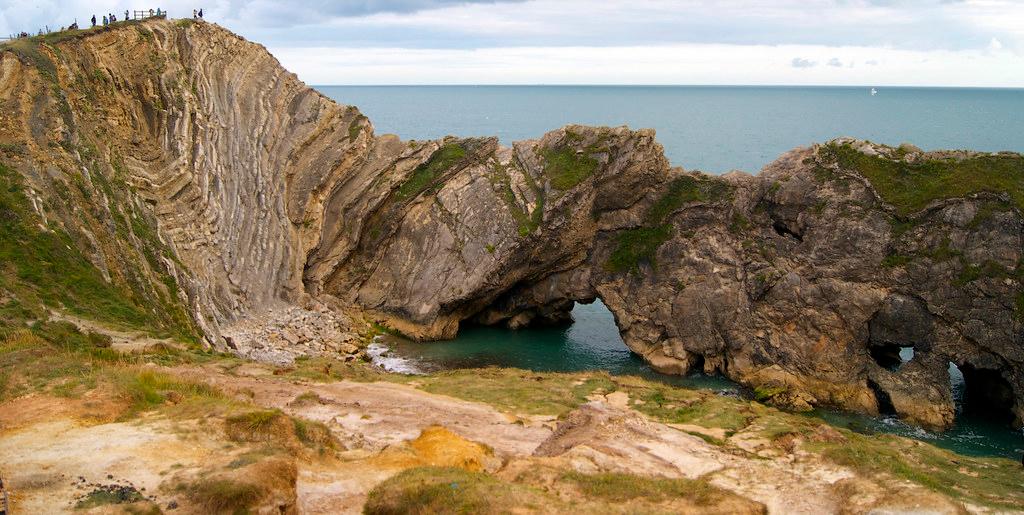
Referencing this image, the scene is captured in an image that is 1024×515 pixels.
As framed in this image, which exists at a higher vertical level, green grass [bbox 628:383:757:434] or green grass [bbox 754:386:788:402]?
green grass [bbox 628:383:757:434]

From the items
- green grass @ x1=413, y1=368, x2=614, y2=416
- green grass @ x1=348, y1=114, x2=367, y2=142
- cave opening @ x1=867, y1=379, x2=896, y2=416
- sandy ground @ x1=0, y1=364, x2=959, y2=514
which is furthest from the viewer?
green grass @ x1=348, y1=114, x2=367, y2=142

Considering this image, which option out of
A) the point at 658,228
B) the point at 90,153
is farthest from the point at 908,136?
the point at 90,153

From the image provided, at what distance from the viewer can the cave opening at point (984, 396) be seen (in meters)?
45.2

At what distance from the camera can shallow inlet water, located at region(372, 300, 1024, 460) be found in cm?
4278

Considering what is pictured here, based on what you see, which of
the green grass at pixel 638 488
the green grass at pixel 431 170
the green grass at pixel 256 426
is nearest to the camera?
the green grass at pixel 638 488

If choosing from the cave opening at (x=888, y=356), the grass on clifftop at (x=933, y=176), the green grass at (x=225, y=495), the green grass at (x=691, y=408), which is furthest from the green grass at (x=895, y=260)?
the green grass at (x=225, y=495)

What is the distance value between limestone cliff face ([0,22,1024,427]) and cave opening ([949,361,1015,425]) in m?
0.20

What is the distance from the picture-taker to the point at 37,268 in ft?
116

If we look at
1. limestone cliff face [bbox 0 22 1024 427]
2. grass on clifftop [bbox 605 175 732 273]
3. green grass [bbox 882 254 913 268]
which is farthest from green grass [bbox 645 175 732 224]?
green grass [bbox 882 254 913 268]

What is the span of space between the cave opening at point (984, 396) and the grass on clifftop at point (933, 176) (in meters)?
9.80

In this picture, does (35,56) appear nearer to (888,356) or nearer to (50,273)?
(50,273)

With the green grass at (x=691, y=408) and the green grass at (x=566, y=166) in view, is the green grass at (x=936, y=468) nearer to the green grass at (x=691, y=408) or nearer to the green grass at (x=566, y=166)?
the green grass at (x=691, y=408)

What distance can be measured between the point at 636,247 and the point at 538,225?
6.89 meters

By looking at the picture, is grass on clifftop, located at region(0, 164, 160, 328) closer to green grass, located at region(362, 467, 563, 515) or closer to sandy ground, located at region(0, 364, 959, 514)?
sandy ground, located at region(0, 364, 959, 514)
